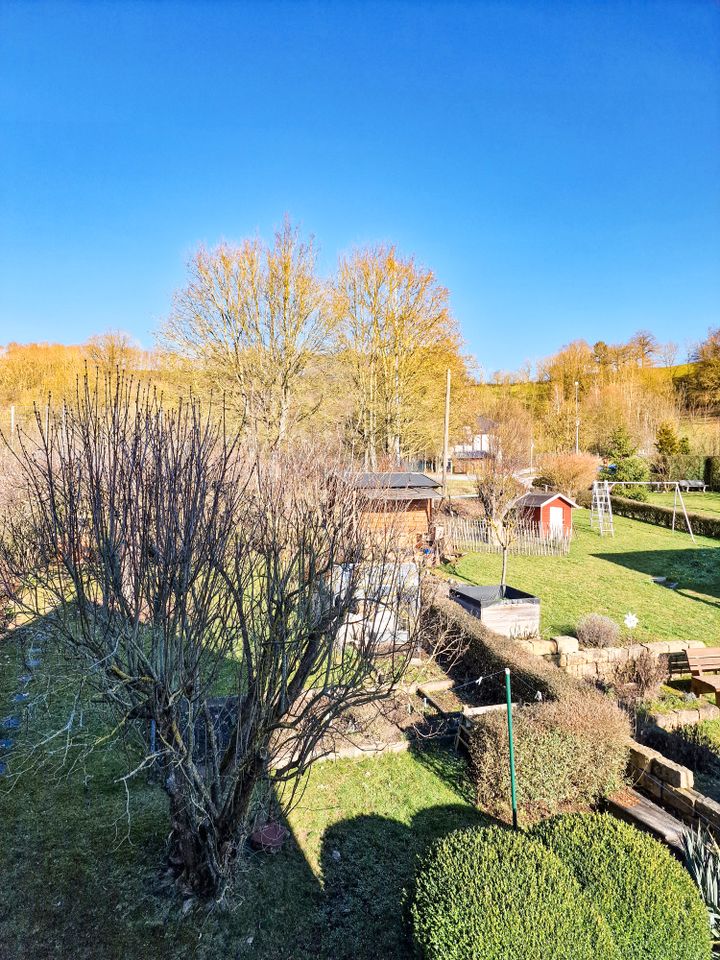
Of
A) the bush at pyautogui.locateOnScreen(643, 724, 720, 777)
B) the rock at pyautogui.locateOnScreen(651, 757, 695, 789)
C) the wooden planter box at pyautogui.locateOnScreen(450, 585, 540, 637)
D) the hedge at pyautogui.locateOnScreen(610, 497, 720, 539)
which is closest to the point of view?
the rock at pyautogui.locateOnScreen(651, 757, 695, 789)

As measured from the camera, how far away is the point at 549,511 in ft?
68.5

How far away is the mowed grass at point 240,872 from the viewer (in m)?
3.88

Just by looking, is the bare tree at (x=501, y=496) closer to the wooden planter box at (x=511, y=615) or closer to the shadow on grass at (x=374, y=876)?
the wooden planter box at (x=511, y=615)

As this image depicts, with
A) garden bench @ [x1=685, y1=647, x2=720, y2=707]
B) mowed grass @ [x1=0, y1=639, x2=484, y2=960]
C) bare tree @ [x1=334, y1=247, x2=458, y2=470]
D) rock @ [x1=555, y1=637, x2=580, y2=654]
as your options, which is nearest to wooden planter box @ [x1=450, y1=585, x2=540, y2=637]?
rock @ [x1=555, y1=637, x2=580, y2=654]

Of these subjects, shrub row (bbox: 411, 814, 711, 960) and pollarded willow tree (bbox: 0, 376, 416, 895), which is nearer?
shrub row (bbox: 411, 814, 711, 960)

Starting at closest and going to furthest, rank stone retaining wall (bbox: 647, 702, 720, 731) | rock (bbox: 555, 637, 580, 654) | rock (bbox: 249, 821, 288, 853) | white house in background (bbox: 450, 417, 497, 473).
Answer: rock (bbox: 249, 821, 288, 853) → stone retaining wall (bbox: 647, 702, 720, 731) → rock (bbox: 555, 637, 580, 654) → white house in background (bbox: 450, 417, 497, 473)

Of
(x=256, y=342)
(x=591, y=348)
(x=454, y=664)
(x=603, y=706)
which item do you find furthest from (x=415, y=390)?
(x=591, y=348)

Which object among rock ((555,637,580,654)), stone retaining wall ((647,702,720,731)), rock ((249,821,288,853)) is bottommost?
stone retaining wall ((647,702,720,731))

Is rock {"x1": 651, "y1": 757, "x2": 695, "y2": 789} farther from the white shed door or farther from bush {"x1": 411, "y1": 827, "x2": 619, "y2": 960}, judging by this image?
the white shed door

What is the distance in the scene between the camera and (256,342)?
20.3m

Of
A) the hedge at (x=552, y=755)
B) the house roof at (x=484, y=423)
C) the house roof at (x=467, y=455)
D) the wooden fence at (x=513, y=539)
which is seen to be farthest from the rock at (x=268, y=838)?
the house roof at (x=484, y=423)

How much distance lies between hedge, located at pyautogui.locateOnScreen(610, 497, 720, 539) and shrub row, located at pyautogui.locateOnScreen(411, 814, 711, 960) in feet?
73.2

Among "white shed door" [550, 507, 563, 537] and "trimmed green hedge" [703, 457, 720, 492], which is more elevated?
"trimmed green hedge" [703, 457, 720, 492]

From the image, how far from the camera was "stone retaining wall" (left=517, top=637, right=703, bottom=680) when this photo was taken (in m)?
8.98
